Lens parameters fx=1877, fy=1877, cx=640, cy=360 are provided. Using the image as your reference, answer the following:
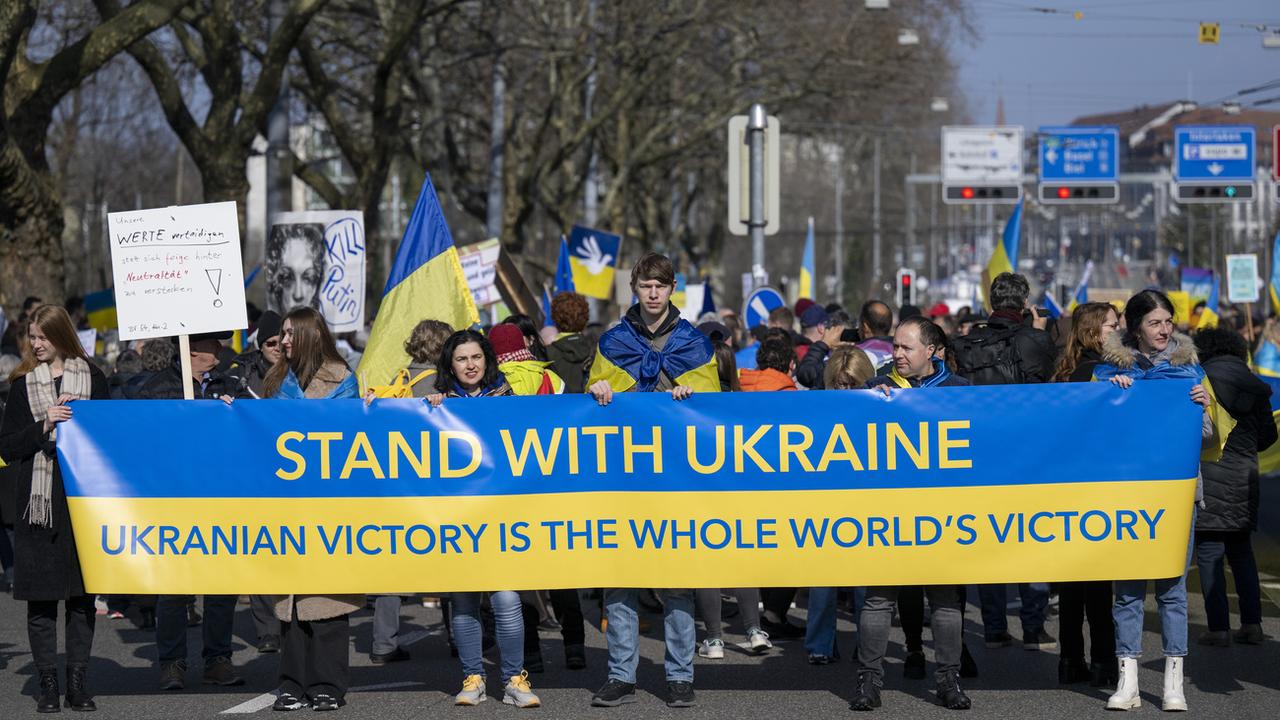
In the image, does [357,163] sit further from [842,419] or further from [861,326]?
[842,419]

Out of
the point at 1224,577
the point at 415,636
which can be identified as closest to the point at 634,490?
the point at 415,636

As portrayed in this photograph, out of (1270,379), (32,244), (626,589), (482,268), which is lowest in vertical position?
(626,589)

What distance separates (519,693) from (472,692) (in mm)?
209

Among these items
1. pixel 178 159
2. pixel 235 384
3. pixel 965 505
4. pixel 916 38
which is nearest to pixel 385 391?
pixel 235 384

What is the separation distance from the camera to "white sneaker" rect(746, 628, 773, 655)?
9.55m

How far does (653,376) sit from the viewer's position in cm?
797

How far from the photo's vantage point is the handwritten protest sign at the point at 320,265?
13156 mm

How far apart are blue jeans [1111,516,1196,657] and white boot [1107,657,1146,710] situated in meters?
0.04

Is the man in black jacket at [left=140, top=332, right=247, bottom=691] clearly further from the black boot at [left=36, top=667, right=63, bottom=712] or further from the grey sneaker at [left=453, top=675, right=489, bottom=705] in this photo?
the grey sneaker at [left=453, top=675, right=489, bottom=705]

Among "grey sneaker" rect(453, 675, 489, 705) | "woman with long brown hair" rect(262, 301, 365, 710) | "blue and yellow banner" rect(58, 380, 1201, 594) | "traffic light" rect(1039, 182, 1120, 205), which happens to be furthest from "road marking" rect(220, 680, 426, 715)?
"traffic light" rect(1039, 182, 1120, 205)

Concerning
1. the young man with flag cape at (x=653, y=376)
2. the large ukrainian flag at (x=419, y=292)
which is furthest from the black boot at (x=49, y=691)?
the young man with flag cape at (x=653, y=376)

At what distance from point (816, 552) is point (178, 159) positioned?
181ft

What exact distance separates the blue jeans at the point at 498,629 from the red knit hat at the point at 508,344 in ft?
5.40

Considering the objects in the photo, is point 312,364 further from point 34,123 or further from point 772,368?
point 34,123
